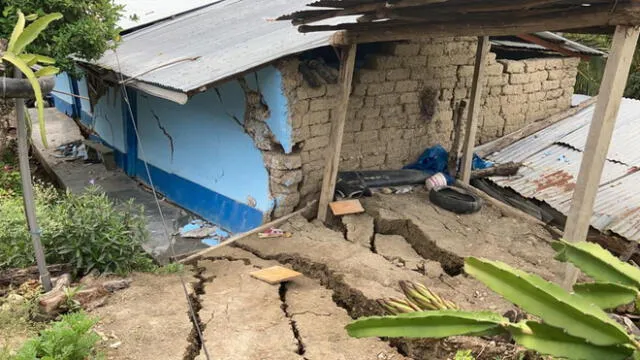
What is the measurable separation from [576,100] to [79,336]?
8.64m

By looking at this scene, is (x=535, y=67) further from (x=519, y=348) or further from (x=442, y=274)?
(x=519, y=348)

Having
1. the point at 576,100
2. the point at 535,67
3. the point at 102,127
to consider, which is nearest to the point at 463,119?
the point at 535,67

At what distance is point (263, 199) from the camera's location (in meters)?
5.71

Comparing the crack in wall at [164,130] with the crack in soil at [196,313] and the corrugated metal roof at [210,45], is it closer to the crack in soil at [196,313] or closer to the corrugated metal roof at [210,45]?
the corrugated metal roof at [210,45]

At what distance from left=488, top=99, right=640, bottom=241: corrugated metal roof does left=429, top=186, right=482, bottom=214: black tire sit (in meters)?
0.73

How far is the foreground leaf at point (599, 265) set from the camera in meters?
2.16

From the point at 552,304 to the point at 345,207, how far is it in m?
3.79

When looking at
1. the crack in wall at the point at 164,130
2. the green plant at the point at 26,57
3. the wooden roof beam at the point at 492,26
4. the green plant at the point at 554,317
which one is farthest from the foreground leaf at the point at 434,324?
the crack in wall at the point at 164,130

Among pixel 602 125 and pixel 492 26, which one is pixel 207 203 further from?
pixel 602 125

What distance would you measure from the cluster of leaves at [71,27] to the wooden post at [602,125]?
17.9 ft

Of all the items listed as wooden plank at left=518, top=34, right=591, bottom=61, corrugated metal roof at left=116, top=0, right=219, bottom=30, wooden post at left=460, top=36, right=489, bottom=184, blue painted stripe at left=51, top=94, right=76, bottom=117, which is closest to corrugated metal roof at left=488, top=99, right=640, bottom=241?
wooden post at left=460, top=36, right=489, bottom=184

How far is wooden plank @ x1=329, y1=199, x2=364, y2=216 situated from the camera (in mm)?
5617

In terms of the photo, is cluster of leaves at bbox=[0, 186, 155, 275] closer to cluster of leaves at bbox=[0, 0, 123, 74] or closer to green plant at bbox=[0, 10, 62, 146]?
green plant at bbox=[0, 10, 62, 146]

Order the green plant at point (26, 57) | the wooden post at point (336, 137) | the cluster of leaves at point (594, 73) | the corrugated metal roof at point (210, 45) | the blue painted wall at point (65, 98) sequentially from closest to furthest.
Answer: the green plant at point (26, 57), the corrugated metal roof at point (210, 45), the wooden post at point (336, 137), the cluster of leaves at point (594, 73), the blue painted wall at point (65, 98)
